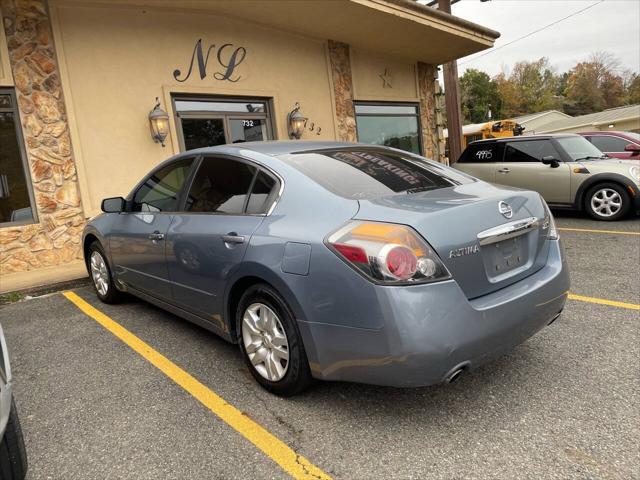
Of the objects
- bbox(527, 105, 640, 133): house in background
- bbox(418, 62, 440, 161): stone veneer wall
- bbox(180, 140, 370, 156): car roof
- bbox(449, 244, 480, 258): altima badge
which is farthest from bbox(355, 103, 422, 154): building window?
bbox(527, 105, 640, 133): house in background

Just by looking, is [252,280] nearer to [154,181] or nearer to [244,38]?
[154,181]

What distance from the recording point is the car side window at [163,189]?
3607 mm

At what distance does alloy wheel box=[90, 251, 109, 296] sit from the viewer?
4.70m

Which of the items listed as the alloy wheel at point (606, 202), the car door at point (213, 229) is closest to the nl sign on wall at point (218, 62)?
the car door at point (213, 229)

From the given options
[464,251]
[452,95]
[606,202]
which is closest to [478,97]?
[452,95]

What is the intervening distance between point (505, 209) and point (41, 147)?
649 cm

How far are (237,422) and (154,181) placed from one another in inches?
91.2

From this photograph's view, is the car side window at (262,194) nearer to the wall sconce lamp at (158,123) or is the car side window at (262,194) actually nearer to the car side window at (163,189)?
the car side window at (163,189)

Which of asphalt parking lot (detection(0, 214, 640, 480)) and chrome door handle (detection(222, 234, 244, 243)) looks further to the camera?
chrome door handle (detection(222, 234, 244, 243))

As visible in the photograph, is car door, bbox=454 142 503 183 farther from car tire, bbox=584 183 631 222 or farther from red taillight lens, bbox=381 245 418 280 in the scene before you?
red taillight lens, bbox=381 245 418 280

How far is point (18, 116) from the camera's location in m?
6.45

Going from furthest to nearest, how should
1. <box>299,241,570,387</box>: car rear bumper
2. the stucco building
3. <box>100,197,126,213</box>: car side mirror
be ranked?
the stucco building → <box>100,197,126,213</box>: car side mirror → <box>299,241,570,387</box>: car rear bumper

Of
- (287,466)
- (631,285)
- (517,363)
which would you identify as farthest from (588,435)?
(631,285)

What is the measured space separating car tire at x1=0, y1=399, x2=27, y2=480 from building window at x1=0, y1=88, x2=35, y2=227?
556cm
